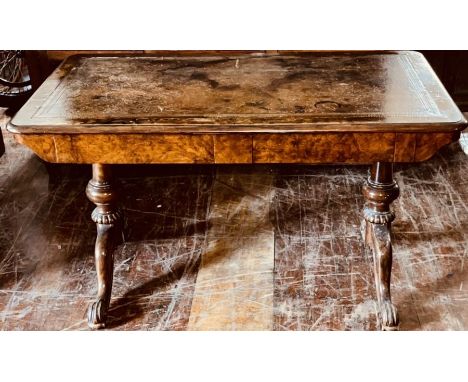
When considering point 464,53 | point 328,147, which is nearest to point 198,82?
point 328,147

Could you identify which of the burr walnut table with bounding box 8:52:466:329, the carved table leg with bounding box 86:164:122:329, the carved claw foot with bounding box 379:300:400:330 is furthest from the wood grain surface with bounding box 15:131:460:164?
the carved claw foot with bounding box 379:300:400:330

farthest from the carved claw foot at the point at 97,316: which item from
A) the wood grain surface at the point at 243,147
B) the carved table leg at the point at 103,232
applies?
the wood grain surface at the point at 243,147

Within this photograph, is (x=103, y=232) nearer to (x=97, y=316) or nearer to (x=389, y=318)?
(x=97, y=316)

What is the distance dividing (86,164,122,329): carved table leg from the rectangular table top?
0.28 m

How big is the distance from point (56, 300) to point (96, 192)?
46 centimetres

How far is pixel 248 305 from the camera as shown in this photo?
245 cm

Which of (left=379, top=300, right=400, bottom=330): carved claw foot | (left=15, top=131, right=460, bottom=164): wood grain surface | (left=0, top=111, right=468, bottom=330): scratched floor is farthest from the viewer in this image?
(left=0, top=111, right=468, bottom=330): scratched floor

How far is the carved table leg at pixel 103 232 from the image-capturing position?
2.38m

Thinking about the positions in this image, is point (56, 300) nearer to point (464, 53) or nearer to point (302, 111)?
point (302, 111)

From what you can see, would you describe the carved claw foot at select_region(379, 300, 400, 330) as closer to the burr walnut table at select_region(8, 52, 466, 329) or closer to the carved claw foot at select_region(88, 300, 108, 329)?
the burr walnut table at select_region(8, 52, 466, 329)

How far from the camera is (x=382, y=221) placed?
7.93 ft

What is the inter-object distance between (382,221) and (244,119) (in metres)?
0.69

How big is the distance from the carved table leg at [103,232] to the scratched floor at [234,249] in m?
0.07

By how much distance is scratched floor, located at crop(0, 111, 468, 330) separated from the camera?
7.94ft
